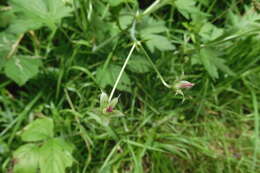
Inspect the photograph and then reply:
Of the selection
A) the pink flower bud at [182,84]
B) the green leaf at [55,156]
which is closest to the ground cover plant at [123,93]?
the green leaf at [55,156]

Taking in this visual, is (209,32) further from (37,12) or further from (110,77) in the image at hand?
(37,12)

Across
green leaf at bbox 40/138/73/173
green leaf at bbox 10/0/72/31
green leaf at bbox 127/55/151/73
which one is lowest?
green leaf at bbox 40/138/73/173

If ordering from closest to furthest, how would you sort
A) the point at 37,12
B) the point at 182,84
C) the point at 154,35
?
1. the point at 182,84
2. the point at 37,12
3. the point at 154,35

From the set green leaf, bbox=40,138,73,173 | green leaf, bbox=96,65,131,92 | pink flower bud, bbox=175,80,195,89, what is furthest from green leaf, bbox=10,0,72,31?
pink flower bud, bbox=175,80,195,89

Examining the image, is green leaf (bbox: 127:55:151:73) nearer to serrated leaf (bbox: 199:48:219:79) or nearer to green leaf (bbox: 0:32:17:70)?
serrated leaf (bbox: 199:48:219:79)

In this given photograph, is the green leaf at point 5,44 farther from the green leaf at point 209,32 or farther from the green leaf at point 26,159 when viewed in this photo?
the green leaf at point 209,32

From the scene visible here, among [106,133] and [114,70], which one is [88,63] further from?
[106,133]

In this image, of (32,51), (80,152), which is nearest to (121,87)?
(80,152)

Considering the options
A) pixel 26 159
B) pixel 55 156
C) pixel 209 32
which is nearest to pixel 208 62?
pixel 209 32
